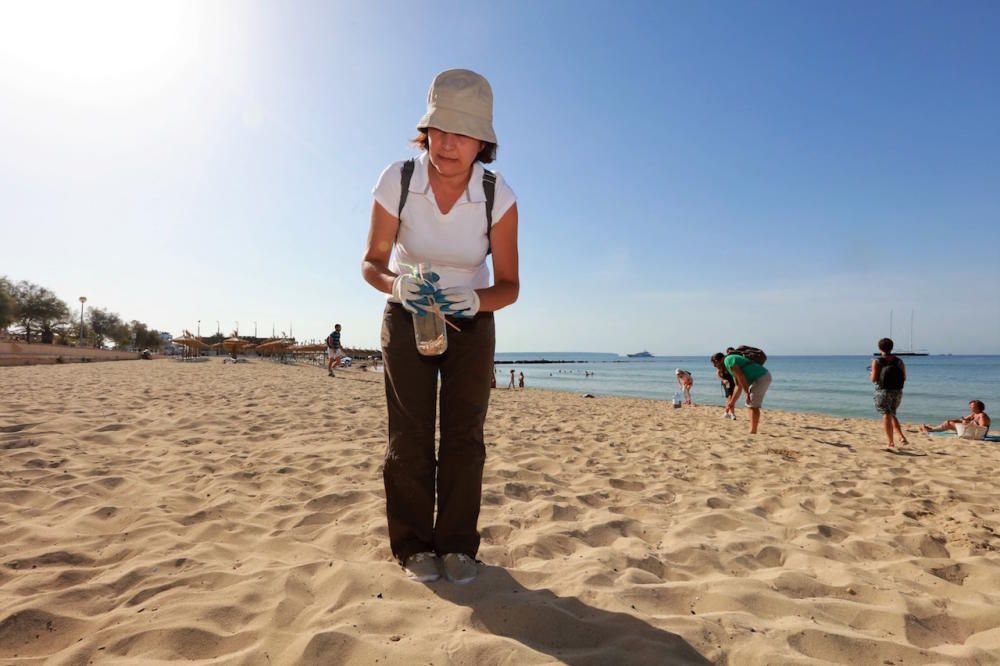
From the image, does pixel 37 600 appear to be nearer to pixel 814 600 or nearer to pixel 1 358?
pixel 814 600

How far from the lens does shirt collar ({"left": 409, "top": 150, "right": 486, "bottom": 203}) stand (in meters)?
2.06

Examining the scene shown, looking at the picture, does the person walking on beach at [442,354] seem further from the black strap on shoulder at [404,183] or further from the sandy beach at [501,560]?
the sandy beach at [501,560]

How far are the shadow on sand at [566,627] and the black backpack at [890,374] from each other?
7.72 meters

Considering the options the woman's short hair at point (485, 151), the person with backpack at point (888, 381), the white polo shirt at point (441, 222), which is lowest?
the person with backpack at point (888, 381)

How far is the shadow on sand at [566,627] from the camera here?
61.4 inches

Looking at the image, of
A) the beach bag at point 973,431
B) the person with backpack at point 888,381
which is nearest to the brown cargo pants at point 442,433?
the person with backpack at point 888,381

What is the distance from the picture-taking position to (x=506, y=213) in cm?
214

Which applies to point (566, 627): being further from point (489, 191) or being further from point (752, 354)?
point (752, 354)

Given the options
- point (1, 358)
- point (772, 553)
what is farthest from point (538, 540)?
point (1, 358)

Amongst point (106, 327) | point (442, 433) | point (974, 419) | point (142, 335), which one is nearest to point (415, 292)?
point (442, 433)

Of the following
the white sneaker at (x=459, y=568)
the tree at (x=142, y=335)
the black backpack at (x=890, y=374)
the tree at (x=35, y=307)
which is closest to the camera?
the white sneaker at (x=459, y=568)

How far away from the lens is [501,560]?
235 centimetres

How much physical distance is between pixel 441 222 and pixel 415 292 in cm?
38

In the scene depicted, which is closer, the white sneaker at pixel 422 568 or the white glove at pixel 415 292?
the white glove at pixel 415 292
